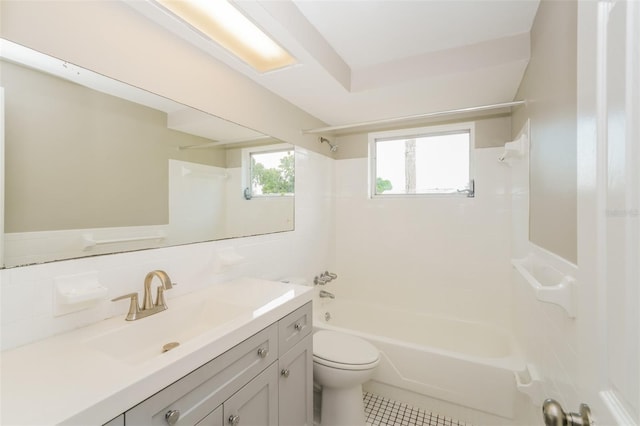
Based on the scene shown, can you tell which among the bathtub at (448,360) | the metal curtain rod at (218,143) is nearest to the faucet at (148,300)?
the metal curtain rod at (218,143)

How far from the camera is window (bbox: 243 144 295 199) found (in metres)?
1.91

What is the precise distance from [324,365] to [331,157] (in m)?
2.02

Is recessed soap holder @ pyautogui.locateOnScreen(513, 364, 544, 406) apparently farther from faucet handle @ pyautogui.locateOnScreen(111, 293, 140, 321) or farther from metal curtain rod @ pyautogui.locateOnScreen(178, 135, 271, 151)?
metal curtain rod @ pyautogui.locateOnScreen(178, 135, 271, 151)

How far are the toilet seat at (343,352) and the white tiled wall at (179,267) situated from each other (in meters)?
0.59

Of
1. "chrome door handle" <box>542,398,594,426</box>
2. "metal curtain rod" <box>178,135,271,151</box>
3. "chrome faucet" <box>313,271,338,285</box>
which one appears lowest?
"chrome faucet" <box>313,271,338,285</box>

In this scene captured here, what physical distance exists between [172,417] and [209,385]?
0.14m

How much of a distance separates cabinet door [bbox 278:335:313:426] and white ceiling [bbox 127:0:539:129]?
1.62 meters

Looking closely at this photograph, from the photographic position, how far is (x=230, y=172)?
1.77 m

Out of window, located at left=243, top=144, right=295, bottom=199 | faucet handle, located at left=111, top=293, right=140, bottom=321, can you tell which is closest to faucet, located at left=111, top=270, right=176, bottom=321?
faucet handle, located at left=111, top=293, right=140, bottom=321

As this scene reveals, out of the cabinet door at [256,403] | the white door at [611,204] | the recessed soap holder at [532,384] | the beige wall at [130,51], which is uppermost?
the beige wall at [130,51]

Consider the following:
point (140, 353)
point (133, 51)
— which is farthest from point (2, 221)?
point (133, 51)

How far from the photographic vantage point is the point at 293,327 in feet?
4.47

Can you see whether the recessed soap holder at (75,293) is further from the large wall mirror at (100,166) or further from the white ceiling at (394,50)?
the white ceiling at (394,50)

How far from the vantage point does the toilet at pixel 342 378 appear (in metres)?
1.65
